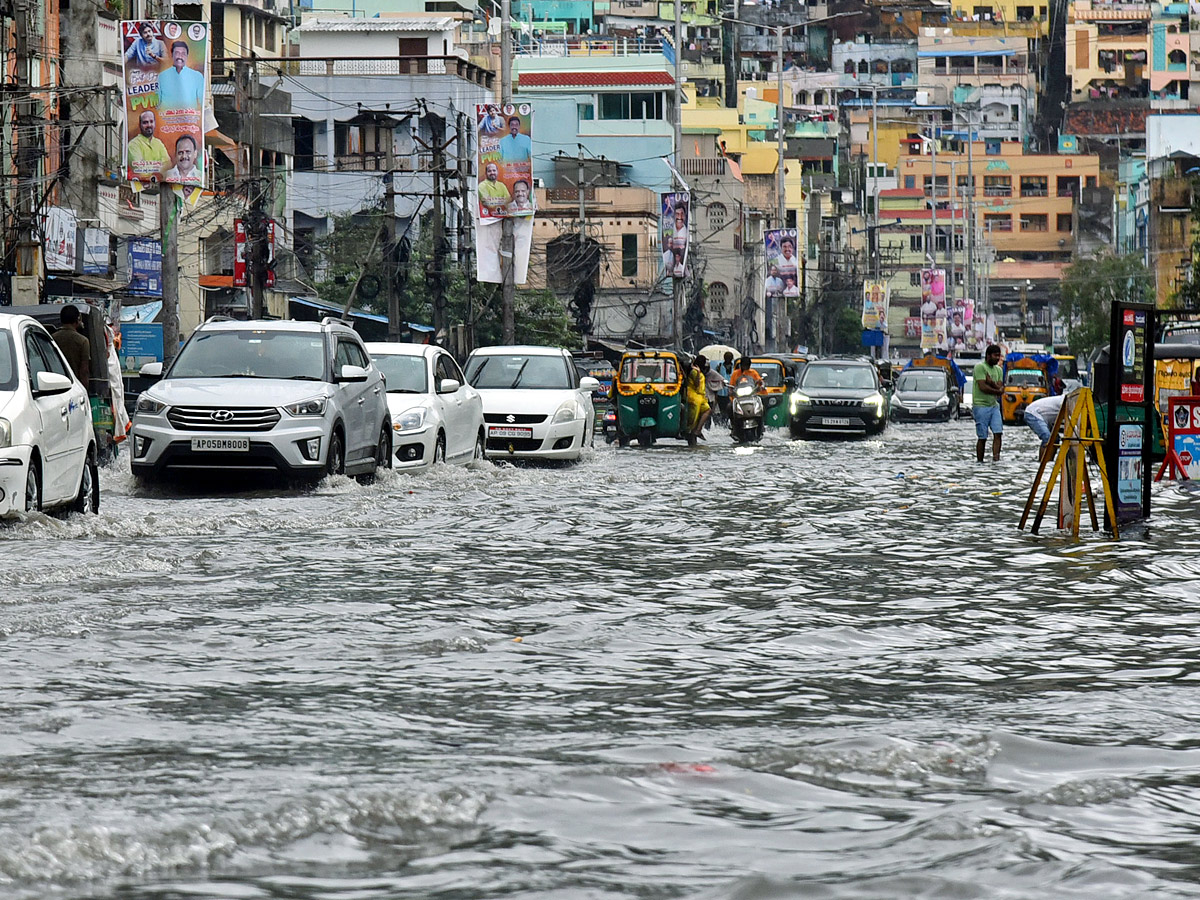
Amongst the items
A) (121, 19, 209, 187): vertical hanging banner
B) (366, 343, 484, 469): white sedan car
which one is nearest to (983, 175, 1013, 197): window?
(121, 19, 209, 187): vertical hanging banner

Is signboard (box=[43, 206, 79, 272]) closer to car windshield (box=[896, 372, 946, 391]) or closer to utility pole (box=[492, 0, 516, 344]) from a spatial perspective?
utility pole (box=[492, 0, 516, 344])

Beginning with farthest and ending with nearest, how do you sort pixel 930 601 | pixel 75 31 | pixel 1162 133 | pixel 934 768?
pixel 1162 133
pixel 75 31
pixel 930 601
pixel 934 768

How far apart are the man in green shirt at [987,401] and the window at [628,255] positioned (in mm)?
60721

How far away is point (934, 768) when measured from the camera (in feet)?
21.4

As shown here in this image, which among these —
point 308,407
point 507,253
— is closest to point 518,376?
point 308,407

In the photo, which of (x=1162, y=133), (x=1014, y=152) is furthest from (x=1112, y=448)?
(x=1014, y=152)

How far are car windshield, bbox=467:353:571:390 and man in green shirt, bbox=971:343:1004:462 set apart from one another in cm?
602

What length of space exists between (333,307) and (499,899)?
65115 millimetres

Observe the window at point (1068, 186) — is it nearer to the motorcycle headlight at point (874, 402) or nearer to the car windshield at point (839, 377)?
the car windshield at point (839, 377)

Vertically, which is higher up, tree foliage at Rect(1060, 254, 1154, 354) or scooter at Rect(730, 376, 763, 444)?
tree foliage at Rect(1060, 254, 1154, 354)

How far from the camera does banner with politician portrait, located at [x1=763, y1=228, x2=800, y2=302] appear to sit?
71.1 metres

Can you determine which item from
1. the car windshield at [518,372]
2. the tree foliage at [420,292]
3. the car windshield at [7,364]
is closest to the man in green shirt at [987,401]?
the car windshield at [518,372]

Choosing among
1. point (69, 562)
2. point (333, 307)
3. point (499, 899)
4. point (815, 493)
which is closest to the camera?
point (499, 899)

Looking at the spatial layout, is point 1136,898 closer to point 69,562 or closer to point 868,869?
point 868,869
